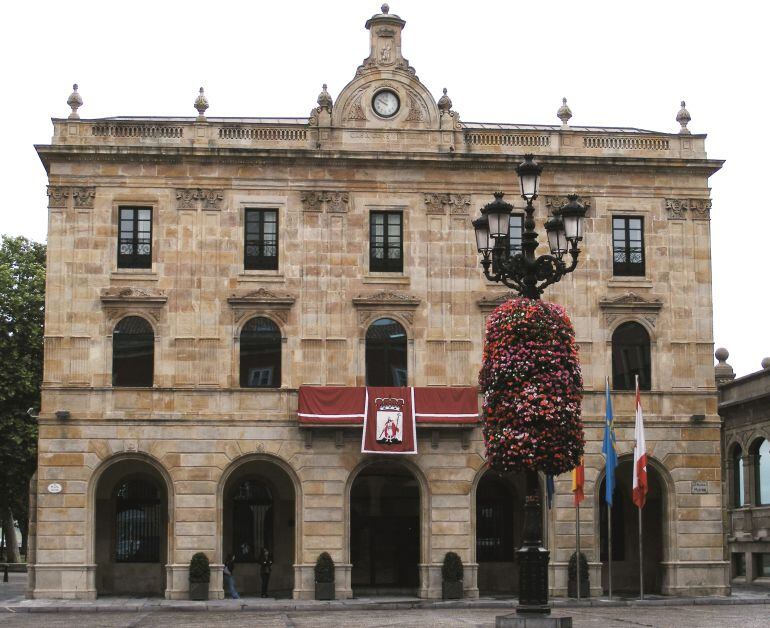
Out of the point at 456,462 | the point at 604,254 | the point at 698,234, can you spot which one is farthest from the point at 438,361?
the point at 698,234

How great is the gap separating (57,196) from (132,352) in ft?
18.0

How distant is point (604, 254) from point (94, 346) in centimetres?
1651

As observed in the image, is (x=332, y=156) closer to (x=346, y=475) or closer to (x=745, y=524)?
(x=346, y=475)

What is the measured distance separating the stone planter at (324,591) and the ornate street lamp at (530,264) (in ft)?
52.8

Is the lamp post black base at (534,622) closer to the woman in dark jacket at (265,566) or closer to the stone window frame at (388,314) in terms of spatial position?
the woman in dark jacket at (265,566)

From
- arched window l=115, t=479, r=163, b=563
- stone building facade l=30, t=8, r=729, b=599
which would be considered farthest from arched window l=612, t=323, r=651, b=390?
arched window l=115, t=479, r=163, b=563


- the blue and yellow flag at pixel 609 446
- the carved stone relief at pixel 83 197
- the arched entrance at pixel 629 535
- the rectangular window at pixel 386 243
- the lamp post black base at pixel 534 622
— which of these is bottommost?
the lamp post black base at pixel 534 622

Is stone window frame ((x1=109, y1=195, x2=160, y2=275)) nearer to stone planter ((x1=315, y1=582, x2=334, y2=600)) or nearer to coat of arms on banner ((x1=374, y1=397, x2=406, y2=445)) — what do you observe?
coat of arms on banner ((x1=374, y1=397, x2=406, y2=445))

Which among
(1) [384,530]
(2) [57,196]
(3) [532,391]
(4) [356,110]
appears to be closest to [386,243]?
(4) [356,110]

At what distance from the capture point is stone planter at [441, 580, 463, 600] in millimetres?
43094

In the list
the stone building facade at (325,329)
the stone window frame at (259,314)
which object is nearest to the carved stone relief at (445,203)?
the stone building facade at (325,329)

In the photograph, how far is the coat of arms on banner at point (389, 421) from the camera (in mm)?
43625

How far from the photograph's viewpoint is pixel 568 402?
28234 millimetres

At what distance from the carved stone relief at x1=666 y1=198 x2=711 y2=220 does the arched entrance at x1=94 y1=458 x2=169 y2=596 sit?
1878 cm
